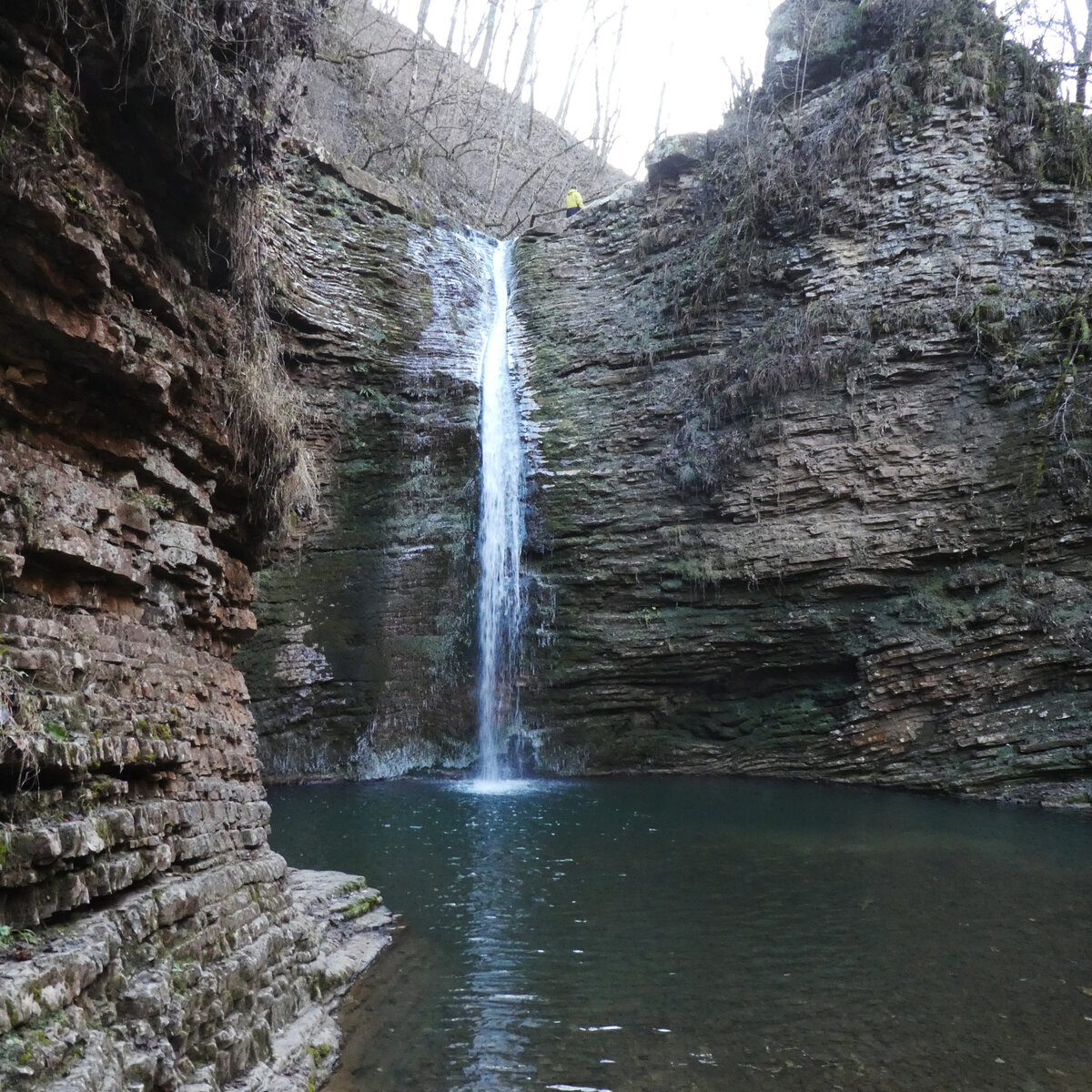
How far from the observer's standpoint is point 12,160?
3213mm

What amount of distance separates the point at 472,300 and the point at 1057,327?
994 cm

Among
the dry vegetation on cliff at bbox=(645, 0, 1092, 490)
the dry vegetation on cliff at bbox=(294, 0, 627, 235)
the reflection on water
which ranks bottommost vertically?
the reflection on water

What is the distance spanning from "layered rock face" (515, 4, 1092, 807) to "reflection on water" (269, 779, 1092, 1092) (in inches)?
102

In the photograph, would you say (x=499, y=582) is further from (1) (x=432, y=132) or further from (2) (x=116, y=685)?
(1) (x=432, y=132)

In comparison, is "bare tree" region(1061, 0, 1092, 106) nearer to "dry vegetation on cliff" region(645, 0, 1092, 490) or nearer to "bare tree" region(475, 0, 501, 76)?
"dry vegetation on cliff" region(645, 0, 1092, 490)

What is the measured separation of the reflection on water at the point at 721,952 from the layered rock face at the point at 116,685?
2.58ft

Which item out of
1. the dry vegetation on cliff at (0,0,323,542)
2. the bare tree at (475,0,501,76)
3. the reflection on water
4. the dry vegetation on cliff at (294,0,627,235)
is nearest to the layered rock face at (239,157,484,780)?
the dry vegetation on cliff at (294,0,627,235)

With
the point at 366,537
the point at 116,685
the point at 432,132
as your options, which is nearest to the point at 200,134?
the point at 116,685

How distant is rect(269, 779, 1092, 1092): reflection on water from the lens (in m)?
4.02

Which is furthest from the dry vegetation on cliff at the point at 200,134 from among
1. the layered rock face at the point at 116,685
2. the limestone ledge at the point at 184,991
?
the limestone ledge at the point at 184,991

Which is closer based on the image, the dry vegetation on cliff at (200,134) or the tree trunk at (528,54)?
the dry vegetation on cliff at (200,134)

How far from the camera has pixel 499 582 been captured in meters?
14.0

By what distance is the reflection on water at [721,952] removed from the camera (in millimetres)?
4020

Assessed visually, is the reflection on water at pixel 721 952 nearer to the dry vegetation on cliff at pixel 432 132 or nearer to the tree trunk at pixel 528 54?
the dry vegetation on cliff at pixel 432 132
